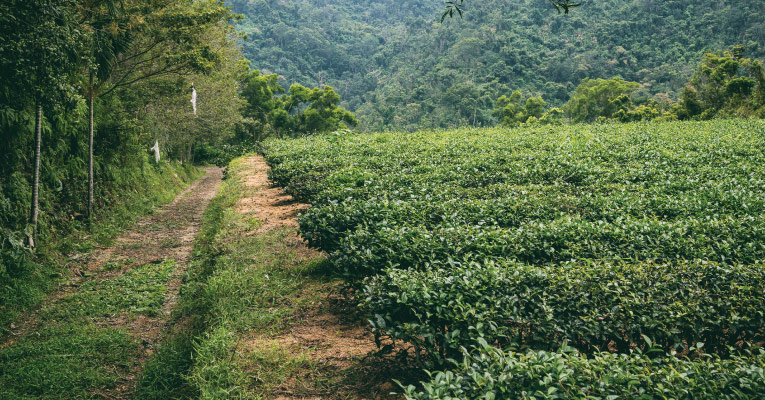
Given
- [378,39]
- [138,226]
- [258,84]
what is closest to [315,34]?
[378,39]

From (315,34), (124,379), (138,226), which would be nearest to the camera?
(124,379)

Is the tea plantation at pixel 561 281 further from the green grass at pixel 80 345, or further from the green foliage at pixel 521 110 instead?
the green foliage at pixel 521 110

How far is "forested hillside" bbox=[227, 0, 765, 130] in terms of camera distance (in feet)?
197

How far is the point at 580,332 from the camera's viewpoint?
9.81 ft

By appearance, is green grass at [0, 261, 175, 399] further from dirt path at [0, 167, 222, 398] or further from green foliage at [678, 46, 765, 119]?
green foliage at [678, 46, 765, 119]

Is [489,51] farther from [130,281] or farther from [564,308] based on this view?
[564,308]

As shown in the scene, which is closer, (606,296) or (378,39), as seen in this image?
(606,296)

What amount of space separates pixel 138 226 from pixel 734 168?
13153 mm

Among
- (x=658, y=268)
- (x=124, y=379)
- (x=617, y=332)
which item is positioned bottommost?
(x=124, y=379)

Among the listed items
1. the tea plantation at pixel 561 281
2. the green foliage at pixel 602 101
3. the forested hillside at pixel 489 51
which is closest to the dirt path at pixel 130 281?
the tea plantation at pixel 561 281

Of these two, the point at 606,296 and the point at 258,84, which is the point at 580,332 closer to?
the point at 606,296

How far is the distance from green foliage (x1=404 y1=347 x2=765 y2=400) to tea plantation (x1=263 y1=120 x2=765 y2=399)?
1 cm

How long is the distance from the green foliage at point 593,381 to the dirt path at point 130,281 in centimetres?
354

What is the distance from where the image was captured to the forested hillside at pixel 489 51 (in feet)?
197
